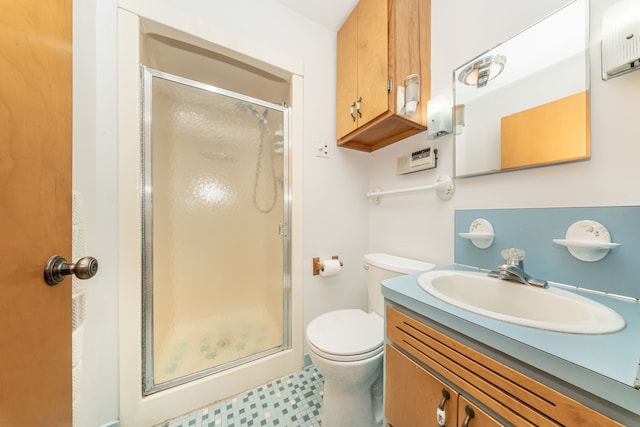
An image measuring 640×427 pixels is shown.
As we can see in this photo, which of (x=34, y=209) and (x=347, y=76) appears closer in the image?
(x=34, y=209)

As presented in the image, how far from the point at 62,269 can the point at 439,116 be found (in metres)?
1.47

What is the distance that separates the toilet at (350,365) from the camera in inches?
33.9

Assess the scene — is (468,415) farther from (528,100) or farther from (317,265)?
(528,100)

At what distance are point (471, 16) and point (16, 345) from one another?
184 centimetres

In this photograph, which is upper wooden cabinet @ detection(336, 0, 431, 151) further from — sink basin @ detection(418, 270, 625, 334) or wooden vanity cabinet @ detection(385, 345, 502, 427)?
wooden vanity cabinet @ detection(385, 345, 502, 427)

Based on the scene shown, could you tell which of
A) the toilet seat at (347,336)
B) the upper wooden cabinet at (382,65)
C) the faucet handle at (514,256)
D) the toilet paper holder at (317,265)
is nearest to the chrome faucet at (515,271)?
the faucet handle at (514,256)

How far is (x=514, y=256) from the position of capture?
2.59 ft

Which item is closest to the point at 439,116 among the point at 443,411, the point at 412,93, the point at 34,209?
the point at 412,93

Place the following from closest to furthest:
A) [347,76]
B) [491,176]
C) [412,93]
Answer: [491,176] → [412,93] → [347,76]

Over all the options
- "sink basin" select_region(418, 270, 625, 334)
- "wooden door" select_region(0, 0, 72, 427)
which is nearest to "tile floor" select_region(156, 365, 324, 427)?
"wooden door" select_region(0, 0, 72, 427)

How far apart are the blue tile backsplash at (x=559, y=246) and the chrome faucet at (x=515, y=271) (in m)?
0.05

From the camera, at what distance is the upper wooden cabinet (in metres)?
1.04

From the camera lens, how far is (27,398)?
39 cm

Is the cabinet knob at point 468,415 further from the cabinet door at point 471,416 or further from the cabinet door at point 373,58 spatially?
the cabinet door at point 373,58
